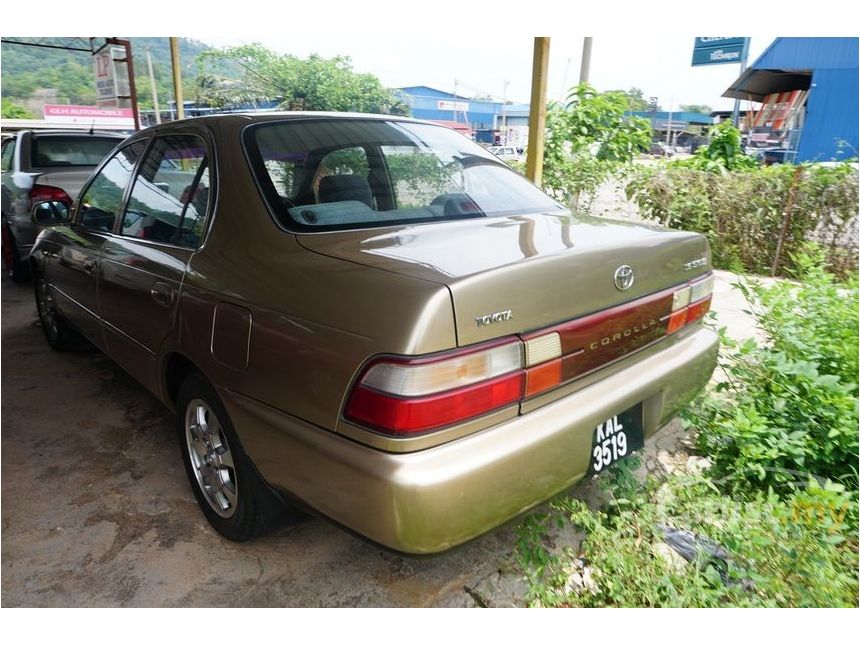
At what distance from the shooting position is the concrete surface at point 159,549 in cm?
200

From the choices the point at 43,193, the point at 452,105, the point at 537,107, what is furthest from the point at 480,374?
the point at 452,105

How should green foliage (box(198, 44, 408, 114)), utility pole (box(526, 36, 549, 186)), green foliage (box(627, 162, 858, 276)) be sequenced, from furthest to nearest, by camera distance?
green foliage (box(198, 44, 408, 114))
green foliage (box(627, 162, 858, 276))
utility pole (box(526, 36, 549, 186))

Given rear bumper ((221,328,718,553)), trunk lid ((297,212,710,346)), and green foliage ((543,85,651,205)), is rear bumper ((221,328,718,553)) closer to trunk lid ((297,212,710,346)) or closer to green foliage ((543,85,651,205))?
trunk lid ((297,212,710,346))

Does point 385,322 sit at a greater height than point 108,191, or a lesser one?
lesser

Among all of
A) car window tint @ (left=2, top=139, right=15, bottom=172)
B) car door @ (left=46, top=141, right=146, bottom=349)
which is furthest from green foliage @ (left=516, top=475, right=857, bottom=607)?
car window tint @ (left=2, top=139, right=15, bottom=172)

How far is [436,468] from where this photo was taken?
1.49 metres

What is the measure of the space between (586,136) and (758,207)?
2.27m

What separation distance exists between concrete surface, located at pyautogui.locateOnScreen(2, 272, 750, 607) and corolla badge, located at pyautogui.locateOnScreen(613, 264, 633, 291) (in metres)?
1.02

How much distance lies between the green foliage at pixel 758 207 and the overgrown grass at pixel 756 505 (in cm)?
308

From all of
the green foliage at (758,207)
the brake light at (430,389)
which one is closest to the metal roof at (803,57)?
the green foliage at (758,207)

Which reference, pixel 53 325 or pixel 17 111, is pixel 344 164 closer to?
pixel 53 325

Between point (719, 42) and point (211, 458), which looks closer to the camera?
point (211, 458)

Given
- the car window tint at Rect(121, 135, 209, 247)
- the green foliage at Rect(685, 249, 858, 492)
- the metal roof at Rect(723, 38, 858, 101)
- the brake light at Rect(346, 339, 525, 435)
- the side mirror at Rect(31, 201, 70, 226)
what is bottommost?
the green foliage at Rect(685, 249, 858, 492)

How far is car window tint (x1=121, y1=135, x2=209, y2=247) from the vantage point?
228 cm
